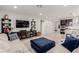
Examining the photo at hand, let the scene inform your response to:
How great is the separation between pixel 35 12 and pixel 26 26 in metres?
0.30

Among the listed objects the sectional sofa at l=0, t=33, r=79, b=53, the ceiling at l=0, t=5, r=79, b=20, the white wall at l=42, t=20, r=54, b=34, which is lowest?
the sectional sofa at l=0, t=33, r=79, b=53

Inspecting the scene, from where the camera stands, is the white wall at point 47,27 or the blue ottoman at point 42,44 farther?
the white wall at point 47,27

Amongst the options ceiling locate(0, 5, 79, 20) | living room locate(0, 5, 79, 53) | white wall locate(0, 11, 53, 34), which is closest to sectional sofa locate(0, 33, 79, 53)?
living room locate(0, 5, 79, 53)

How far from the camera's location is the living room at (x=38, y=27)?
1539mm

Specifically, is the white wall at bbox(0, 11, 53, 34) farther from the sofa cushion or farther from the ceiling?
the sofa cushion

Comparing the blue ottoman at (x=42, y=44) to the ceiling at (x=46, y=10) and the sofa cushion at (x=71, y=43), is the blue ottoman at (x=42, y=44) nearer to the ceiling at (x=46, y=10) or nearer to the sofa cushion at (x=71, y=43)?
the sofa cushion at (x=71, y=43)

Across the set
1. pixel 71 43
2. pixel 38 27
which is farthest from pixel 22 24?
pixel 71 43

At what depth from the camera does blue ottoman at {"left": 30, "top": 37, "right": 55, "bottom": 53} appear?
1539mm

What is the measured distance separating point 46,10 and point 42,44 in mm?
606

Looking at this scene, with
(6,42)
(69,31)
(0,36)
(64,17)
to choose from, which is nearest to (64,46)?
(69,31)

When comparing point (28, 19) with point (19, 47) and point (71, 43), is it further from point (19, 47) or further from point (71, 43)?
point (71, 43)

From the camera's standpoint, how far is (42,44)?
5.19 feet

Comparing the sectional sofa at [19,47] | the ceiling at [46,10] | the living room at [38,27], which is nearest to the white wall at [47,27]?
the living room at [38,27]

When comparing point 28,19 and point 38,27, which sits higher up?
point 28,19
